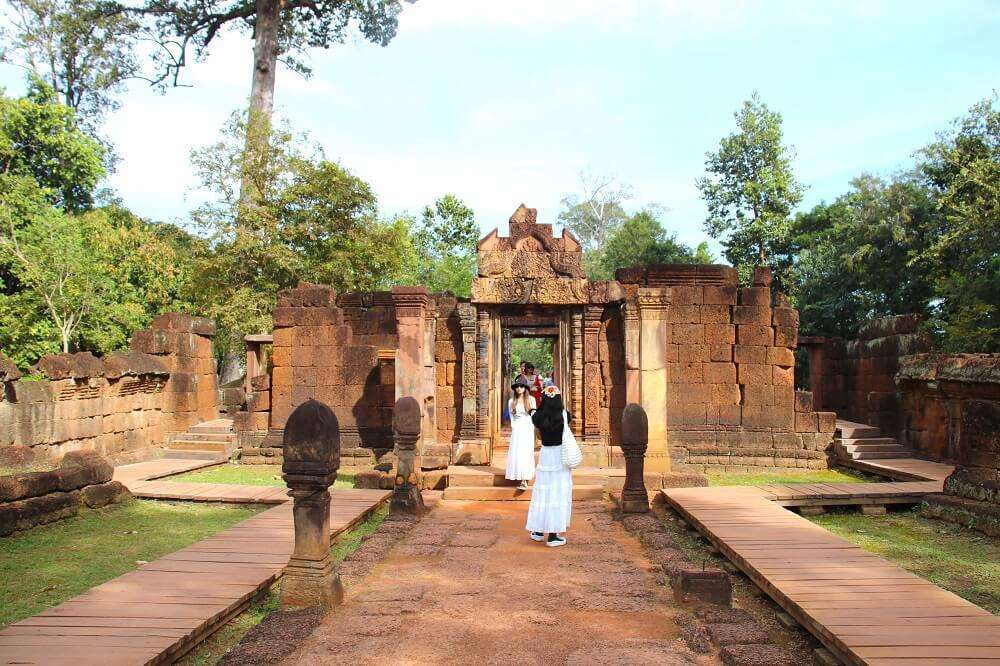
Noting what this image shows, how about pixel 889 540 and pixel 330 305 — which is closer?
pixel 889 540

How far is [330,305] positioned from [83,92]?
20478mm

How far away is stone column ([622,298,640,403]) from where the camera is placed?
1144cm

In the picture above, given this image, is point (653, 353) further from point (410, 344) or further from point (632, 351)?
point (410, 344)

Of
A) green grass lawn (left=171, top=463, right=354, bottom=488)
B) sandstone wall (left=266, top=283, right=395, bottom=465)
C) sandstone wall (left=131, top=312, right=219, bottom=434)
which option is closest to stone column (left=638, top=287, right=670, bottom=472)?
green grass lawn (left=171, top=463, right=354, bottom=488)

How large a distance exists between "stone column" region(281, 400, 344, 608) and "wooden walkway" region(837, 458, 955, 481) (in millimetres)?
9316

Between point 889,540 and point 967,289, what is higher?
point 967,289

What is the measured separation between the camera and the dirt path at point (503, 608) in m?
4.50

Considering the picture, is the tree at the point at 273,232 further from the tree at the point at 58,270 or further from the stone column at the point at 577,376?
the stone column at the point at 577,376

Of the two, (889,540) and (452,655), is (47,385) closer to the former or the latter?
(452,655)

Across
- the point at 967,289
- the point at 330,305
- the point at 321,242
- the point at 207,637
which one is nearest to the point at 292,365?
the point at 330,305

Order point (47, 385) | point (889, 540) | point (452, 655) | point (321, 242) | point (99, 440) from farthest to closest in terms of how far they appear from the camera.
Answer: point (321, 242) → point (99, 440) → point (47, 385) → point (889, 540) → point (452, 655)

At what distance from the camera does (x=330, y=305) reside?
550 inches

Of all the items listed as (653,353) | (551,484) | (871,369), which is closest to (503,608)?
(551,484)

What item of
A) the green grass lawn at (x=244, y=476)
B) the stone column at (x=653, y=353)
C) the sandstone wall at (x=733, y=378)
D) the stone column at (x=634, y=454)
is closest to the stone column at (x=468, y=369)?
the green grass lawn at (x=244, y=476)
